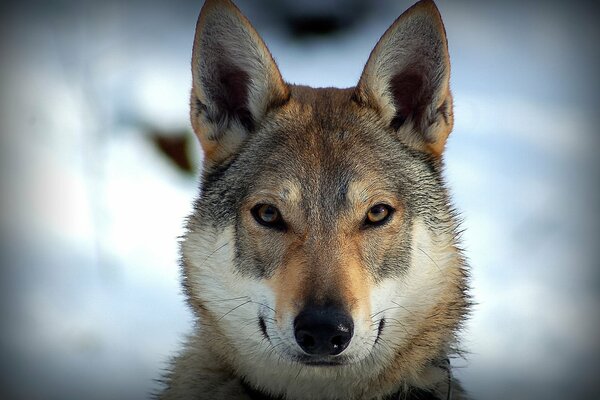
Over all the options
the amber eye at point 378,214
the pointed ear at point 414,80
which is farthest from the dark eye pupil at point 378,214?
the pointed ear at point 414,80

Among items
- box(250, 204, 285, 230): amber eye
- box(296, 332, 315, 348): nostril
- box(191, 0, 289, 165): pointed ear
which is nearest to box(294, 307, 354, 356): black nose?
box(296, 332, 315, 348): nostril

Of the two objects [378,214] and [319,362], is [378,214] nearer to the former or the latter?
[378,214]

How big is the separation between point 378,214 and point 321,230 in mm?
391

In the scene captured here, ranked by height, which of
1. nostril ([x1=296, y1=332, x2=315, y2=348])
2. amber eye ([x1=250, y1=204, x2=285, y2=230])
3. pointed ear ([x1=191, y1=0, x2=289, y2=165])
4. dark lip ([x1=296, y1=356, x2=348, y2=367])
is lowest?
dark lip ([x1=296, y1=356, x2=348, y2=367])

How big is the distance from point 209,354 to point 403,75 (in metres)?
2.17

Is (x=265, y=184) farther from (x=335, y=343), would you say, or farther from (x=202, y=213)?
(x=335, y=343)

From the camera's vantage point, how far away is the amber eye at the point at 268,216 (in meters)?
4.12

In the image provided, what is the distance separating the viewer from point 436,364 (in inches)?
166

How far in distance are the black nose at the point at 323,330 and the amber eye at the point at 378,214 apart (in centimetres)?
71

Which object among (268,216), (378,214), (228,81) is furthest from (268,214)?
(228,81)

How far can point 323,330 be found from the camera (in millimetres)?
3570

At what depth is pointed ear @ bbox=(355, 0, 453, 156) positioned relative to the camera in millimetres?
4465

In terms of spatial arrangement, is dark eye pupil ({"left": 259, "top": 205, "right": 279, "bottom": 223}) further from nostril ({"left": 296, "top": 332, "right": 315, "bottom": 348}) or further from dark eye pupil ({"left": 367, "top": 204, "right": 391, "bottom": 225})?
nostril ({"left": 296, "top": 332, "right": 315, "bottom": 348})

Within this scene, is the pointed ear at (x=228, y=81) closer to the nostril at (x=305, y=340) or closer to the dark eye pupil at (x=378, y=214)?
the dark eye pupil at (x=378, y=214)
